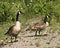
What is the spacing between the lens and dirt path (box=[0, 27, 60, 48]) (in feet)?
43.6

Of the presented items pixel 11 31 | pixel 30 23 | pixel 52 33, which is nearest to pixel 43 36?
pixel 52 33

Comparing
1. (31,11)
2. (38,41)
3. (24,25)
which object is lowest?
(38,41)

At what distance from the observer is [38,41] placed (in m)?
14.1

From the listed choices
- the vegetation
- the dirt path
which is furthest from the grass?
the dirt path

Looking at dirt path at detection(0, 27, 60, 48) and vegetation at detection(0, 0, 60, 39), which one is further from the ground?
vegetation at detection(0, 0, 60, 39)

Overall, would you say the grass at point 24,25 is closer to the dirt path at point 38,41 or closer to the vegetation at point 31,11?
the vegetation at point 31,11

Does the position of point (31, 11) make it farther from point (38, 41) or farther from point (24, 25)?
point (38, 41)

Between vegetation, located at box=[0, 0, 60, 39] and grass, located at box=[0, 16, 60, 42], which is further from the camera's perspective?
vegetation, located at box=[0, 0, 60, 39]

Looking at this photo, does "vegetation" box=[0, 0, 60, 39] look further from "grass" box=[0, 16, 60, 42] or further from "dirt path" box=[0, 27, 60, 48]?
"dirt path" box=[0, 27, 60, 48]

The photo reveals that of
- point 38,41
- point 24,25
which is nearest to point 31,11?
point 24,25

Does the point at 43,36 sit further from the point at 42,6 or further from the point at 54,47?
the point at 42,6

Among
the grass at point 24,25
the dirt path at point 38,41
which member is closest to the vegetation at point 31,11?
the grass at point 24,25

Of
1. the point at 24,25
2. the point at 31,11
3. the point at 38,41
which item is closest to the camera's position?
the point at 38,41

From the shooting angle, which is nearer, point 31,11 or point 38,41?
point 38,41
